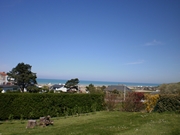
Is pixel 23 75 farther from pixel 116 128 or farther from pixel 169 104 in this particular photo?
pixel 116 128

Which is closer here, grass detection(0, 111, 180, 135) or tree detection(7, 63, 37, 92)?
grass detection(0, 111, 180, 135)

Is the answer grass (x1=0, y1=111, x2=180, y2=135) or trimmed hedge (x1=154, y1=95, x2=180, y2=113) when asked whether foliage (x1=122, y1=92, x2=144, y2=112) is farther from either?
grass (x1=0, y1=111, x2=180, y2=135)

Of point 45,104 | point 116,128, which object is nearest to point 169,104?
point 116,128

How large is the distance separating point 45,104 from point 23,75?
105ft

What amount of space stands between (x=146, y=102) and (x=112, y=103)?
371cm

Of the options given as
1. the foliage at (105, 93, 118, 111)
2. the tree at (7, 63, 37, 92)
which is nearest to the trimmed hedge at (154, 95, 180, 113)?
the foliage at (105, 93, 118, 111)

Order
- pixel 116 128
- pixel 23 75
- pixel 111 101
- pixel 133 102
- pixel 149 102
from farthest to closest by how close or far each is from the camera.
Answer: pixel 23 75 → pixel 111 101 → pixel 149 102 → pixel 133 102 → pixel 116 128

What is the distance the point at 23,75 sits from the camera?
4659cm

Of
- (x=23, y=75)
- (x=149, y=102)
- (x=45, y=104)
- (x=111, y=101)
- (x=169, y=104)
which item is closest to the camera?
(x=169, y=104)

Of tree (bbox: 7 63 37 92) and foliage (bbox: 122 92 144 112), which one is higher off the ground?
tree (bbox: 7 63 37 92)

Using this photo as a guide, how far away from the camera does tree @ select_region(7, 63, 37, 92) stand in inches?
1828

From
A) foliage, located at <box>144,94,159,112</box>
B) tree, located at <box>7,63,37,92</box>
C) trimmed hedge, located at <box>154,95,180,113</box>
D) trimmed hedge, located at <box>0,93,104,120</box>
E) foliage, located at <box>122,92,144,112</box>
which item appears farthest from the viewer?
tree, located at <box>7,63,37,92</box>

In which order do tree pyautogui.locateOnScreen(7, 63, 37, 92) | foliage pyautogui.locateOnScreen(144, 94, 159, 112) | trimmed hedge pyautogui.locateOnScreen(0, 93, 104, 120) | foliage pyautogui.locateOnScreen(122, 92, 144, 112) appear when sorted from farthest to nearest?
1. tree pyautogui.locateOnScreen(7, 63, 37, 92)
2. foliage pyautogui.locateOnScreen(122, 92, 144, 112)
3. foliage pyautogui.locateOnScreen(144, 94, 159, 112)
4. trimmed hedge pyautogui.locateOnScreen(0, 93, 104, 120)

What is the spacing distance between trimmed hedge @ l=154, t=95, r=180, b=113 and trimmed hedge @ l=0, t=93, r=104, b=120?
7.41 m
